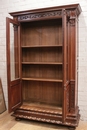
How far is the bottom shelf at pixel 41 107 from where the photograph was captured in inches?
102

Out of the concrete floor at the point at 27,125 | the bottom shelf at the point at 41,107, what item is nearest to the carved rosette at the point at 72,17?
the bottom shelf at the point at 41,107

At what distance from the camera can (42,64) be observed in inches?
115

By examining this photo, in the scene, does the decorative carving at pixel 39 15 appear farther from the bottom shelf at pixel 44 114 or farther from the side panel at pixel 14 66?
the bottom shelf at pixel 44 114

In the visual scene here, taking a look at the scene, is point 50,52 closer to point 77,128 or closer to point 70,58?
point 70,58

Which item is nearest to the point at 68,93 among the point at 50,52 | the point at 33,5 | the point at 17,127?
the point at 50,52

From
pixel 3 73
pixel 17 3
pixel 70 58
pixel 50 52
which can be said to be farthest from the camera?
pixel 3 73

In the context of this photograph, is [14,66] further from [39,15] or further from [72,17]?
[72,17]

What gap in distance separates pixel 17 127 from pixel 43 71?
1.15m

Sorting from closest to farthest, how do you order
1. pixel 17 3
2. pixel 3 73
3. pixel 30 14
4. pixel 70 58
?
pixel 70 58 < pixel 30 14 < pixel 17 3 < pixel 3 73

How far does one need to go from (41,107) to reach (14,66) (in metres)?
0.93

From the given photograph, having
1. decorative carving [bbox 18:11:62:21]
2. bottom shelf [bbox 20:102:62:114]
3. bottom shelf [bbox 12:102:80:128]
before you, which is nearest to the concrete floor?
bottom shelf [bbox 12:102:80:128]

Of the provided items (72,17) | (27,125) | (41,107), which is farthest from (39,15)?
(27,125)

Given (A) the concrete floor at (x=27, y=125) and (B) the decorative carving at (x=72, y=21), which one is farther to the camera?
(A) the concrete floor at (x=27, y=125)

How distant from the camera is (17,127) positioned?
2559mm
